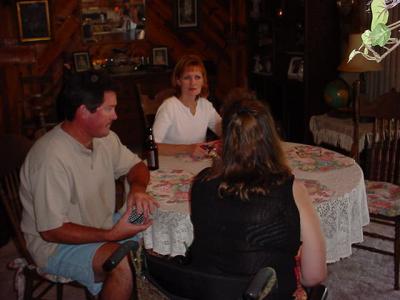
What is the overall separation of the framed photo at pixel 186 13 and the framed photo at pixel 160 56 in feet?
1.15

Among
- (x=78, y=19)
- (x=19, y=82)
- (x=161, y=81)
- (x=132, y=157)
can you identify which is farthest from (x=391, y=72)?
(x=19, y=82)

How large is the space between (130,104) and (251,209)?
173 inches

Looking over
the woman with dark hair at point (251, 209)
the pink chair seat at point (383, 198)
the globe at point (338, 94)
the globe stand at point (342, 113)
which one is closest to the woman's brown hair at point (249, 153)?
the woman with dark hair at point (251, 209)

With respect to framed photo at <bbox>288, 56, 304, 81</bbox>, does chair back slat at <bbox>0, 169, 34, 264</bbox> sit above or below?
below

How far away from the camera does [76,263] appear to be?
2.13 metres

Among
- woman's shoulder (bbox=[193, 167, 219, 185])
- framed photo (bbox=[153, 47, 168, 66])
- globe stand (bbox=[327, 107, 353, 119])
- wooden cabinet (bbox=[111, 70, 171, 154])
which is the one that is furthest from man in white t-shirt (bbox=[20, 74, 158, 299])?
framed photo (bbox=[153, 47, 168, 66])

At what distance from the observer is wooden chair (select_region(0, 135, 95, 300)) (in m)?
2.27

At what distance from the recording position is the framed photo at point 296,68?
5180mm

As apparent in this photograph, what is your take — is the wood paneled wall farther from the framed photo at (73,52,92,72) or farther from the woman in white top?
the woman in white top

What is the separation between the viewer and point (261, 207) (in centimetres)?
157

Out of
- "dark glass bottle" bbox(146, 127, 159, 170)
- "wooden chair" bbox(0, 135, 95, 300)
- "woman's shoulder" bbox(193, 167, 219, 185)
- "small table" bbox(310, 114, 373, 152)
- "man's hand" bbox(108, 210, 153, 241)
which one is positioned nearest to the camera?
"woman's shoulder" bbox(193, 167, 219, 185)

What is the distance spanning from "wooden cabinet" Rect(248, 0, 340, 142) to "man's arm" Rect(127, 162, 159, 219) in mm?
2847

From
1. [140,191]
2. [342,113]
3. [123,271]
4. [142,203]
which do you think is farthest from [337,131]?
[123,271]

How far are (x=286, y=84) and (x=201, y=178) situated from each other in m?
3.92
